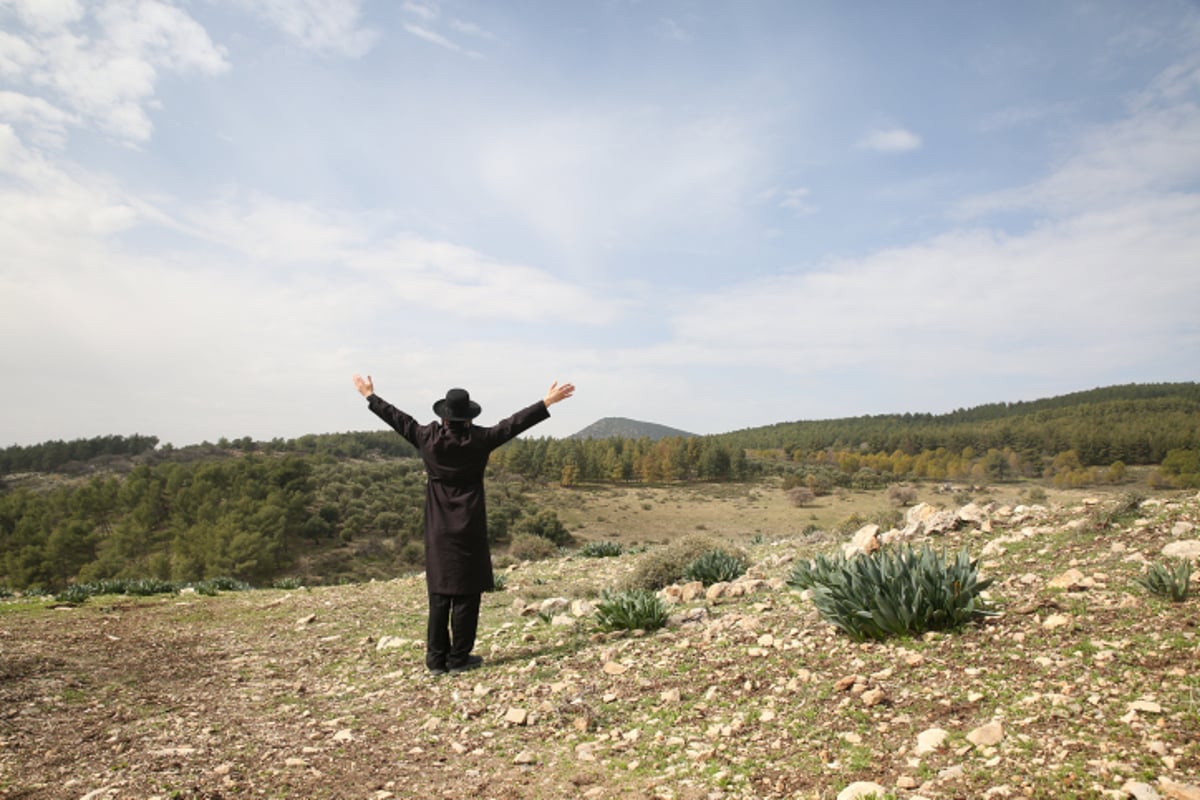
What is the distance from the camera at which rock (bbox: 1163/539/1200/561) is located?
4.74 m

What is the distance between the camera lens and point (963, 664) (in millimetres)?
3672

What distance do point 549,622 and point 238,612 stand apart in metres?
5.44

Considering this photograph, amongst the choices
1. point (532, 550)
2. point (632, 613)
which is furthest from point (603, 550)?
point (532, 550)

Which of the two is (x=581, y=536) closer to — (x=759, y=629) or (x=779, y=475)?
(x=759, y=629)

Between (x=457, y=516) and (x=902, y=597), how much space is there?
355cm

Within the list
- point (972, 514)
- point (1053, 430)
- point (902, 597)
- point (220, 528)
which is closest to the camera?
point (902, 597)

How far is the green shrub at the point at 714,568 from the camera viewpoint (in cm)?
828

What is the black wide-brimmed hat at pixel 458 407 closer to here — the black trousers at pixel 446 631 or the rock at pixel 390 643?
the black trousers at pixel 446 631

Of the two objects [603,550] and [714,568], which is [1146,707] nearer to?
[714,568]

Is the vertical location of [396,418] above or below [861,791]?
above

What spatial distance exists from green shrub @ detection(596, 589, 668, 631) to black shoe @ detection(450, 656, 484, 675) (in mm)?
1246

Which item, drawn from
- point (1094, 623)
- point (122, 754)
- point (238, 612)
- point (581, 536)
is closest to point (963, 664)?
point (1094, 623)

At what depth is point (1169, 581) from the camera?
13.1ft

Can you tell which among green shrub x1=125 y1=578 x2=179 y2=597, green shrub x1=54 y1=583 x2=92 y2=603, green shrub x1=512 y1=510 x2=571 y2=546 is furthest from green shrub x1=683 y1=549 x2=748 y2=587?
green shrub x1=512 y1=510 x2=571 y2=546
